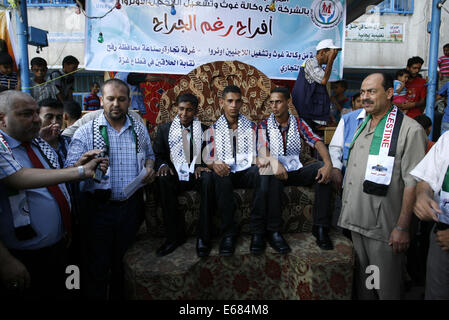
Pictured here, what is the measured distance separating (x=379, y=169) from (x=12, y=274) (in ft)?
8.43

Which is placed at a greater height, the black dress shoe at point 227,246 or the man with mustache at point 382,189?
the man with mustache at point 382,189

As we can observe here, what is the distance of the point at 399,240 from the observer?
2.28m

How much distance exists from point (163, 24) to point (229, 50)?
46.6 inches

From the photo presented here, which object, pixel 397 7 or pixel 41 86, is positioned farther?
pixel 397 7

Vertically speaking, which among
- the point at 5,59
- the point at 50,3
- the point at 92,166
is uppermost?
the point at 50,3

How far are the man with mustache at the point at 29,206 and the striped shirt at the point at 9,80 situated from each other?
268 centimetres

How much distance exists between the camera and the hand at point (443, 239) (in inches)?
76.3

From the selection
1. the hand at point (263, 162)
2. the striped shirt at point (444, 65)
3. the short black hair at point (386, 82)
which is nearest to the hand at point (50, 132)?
the hand at point (263, 162)

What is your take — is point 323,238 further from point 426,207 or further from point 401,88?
point 401,88

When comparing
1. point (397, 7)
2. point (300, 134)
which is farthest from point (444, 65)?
point (300, 134)

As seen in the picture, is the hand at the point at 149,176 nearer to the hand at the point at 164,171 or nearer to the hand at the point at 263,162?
the hand at the point at 164,171

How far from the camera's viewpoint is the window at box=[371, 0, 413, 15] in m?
11.2
